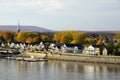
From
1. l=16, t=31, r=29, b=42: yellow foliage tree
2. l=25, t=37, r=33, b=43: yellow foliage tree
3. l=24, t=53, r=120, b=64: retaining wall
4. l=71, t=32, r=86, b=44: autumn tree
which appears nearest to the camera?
l=24, t=53, r=120, b=64: retaining wall

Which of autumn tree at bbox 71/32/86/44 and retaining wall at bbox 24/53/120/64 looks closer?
retaining wall at bbox 24/53/120/64

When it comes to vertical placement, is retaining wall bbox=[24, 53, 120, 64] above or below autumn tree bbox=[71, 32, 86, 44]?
below

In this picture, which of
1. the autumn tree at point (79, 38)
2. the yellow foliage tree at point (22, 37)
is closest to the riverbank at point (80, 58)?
the autumn tree at point (79, 38)

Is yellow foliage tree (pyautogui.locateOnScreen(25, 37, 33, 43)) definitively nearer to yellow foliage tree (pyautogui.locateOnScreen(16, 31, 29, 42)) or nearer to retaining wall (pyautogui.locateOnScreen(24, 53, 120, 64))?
yellow foliage tree (pyautogui.locateOnScreen(16, 31, 29, 42))

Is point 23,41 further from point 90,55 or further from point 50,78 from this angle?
point 50,78

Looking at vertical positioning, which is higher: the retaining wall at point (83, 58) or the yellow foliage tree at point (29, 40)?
the yellow foliage tree at point (29, 40)

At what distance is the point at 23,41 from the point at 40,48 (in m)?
5.91

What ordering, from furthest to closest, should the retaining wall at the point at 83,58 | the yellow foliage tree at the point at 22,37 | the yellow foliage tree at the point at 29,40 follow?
the yellow foliage tree at the point at 22,37
the yellow foliage tree at the point at 29,40
the retaining wall at the point at 83,58

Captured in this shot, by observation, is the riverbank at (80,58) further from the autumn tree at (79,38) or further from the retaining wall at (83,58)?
the autumn tree at (79,38)

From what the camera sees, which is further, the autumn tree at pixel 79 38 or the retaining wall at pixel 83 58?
the autumn tree at pixel 79 38

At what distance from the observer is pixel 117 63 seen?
62.9 ft

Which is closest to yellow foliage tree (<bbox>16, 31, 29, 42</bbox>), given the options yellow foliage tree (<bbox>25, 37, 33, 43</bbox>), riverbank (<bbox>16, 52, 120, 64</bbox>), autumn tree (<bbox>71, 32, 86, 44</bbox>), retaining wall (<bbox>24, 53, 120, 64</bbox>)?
yellow foliage tree (<bbox>25, 37, 33, 43</bbox>)

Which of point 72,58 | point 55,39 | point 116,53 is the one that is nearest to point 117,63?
point 116,53

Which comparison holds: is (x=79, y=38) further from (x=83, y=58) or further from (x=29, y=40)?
(x=83, y=58)
